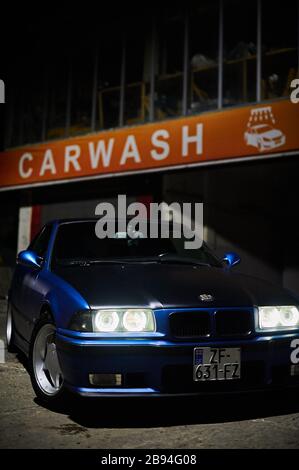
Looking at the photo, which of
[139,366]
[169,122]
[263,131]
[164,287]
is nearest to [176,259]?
[164,287]

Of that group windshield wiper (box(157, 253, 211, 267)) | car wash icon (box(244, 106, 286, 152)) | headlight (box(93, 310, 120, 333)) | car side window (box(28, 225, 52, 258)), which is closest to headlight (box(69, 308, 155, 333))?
headlight (box(93, 310, 120, 333))

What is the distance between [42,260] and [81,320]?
4.90 feet

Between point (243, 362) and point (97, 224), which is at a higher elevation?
point (97, 224)

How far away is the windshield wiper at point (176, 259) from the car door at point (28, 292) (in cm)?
100

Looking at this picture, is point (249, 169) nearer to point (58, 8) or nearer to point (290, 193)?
point (290, 193)

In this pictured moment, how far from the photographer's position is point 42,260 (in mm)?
5215

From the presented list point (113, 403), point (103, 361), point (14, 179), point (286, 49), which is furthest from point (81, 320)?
point (14, 179)

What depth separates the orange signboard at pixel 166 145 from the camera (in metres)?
10.9

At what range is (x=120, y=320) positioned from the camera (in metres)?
3.82

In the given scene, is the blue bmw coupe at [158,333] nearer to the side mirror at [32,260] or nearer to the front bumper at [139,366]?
the front bumper at [139,366]

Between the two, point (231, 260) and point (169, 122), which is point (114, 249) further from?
point (169, 122)

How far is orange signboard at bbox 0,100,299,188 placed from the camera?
1094 cm

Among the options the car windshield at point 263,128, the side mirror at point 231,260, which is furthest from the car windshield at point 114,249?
the car windshield at point 263,128

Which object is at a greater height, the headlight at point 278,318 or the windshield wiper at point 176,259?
the windshield wiper at point 176,259
